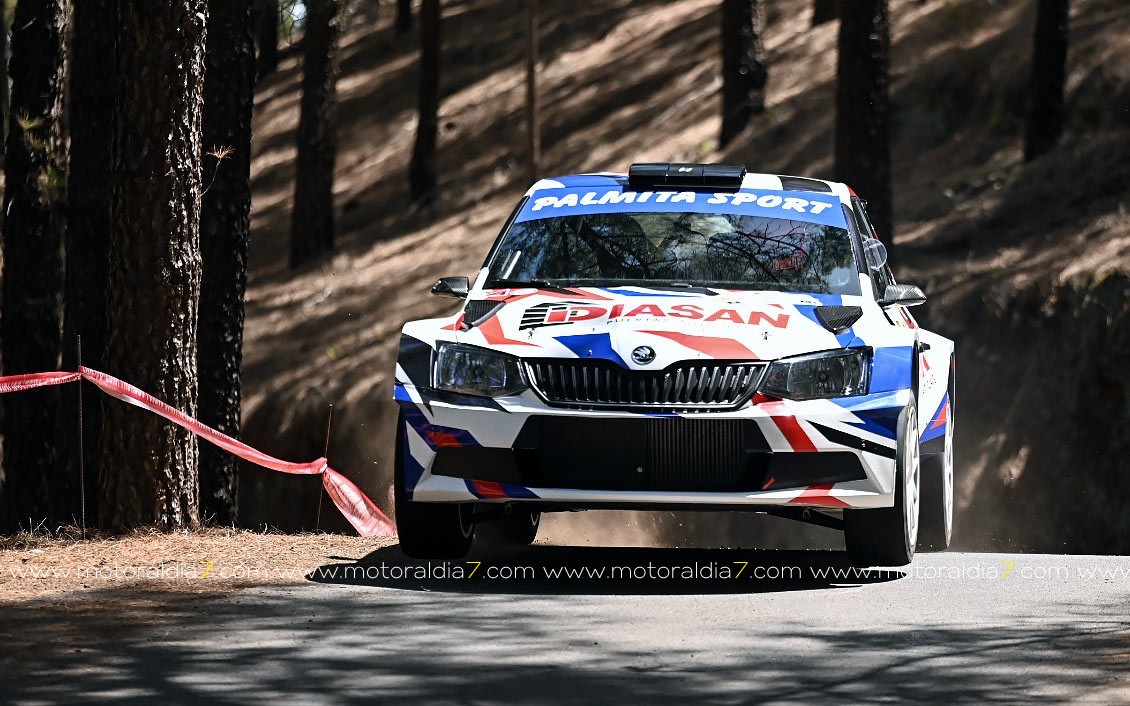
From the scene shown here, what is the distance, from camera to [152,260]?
1123cm

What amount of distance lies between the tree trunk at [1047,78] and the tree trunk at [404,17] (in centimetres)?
2598

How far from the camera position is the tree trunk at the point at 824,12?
33.6m

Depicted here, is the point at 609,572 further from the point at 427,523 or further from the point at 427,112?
the point at 427,112

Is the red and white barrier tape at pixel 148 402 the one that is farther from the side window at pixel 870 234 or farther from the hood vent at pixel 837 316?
the hood vent at pixel 837 316

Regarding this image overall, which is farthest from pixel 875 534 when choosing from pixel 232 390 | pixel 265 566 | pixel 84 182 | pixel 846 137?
pixel 846 137

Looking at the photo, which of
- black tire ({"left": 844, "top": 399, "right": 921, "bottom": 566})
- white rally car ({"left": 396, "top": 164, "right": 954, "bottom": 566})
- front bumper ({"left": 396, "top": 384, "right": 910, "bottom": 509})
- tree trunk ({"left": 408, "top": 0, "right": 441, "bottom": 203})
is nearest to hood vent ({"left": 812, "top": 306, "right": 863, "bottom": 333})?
white rally car ({"left": 396, "top": 164, "right": 954, "bottom": 566})

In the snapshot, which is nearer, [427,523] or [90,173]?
[427,523]

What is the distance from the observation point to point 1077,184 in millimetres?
22812

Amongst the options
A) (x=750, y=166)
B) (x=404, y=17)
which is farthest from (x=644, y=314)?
(x=404, y=17)

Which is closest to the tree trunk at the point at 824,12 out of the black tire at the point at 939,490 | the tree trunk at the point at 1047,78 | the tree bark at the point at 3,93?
the tree trunk at the point at 1047,78

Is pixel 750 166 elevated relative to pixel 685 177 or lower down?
elevated

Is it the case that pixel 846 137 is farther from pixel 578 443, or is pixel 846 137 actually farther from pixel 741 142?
pixel 578 443

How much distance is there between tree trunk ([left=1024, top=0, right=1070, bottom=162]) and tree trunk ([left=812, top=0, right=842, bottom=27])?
9.75 meters

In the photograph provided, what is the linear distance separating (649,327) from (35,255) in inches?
453
